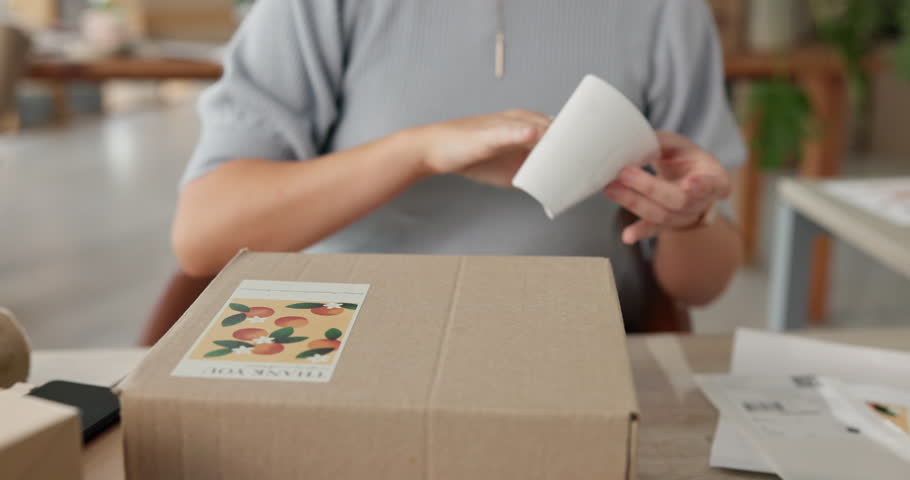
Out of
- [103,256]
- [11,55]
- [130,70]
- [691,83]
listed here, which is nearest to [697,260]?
[691,83]

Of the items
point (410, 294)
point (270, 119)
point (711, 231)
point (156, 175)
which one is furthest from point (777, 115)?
point (156, 175)

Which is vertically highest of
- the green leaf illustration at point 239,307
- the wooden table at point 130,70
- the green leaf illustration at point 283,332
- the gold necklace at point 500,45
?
the gold necklace at point 500,45

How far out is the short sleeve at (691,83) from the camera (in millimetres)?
936

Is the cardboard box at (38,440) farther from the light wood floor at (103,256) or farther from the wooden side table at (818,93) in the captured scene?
the wooden side table at (818,93)

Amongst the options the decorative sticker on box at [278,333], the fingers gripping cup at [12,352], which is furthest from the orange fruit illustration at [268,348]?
the fingers gripping cup at [12,352]

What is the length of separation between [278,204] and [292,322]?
38 centimetres

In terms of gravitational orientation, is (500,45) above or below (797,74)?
above

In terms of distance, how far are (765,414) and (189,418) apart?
1.46 feet

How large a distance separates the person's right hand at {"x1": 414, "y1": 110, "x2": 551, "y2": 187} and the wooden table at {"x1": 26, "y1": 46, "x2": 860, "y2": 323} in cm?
191

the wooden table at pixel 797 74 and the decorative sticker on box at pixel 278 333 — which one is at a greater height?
the decorative sticker on box at pixel 278 333

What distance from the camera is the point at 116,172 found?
14.5 ft

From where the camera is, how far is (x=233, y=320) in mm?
462

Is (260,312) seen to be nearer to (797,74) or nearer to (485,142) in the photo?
(485,142)

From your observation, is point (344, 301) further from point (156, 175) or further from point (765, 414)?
point (156, 175)
